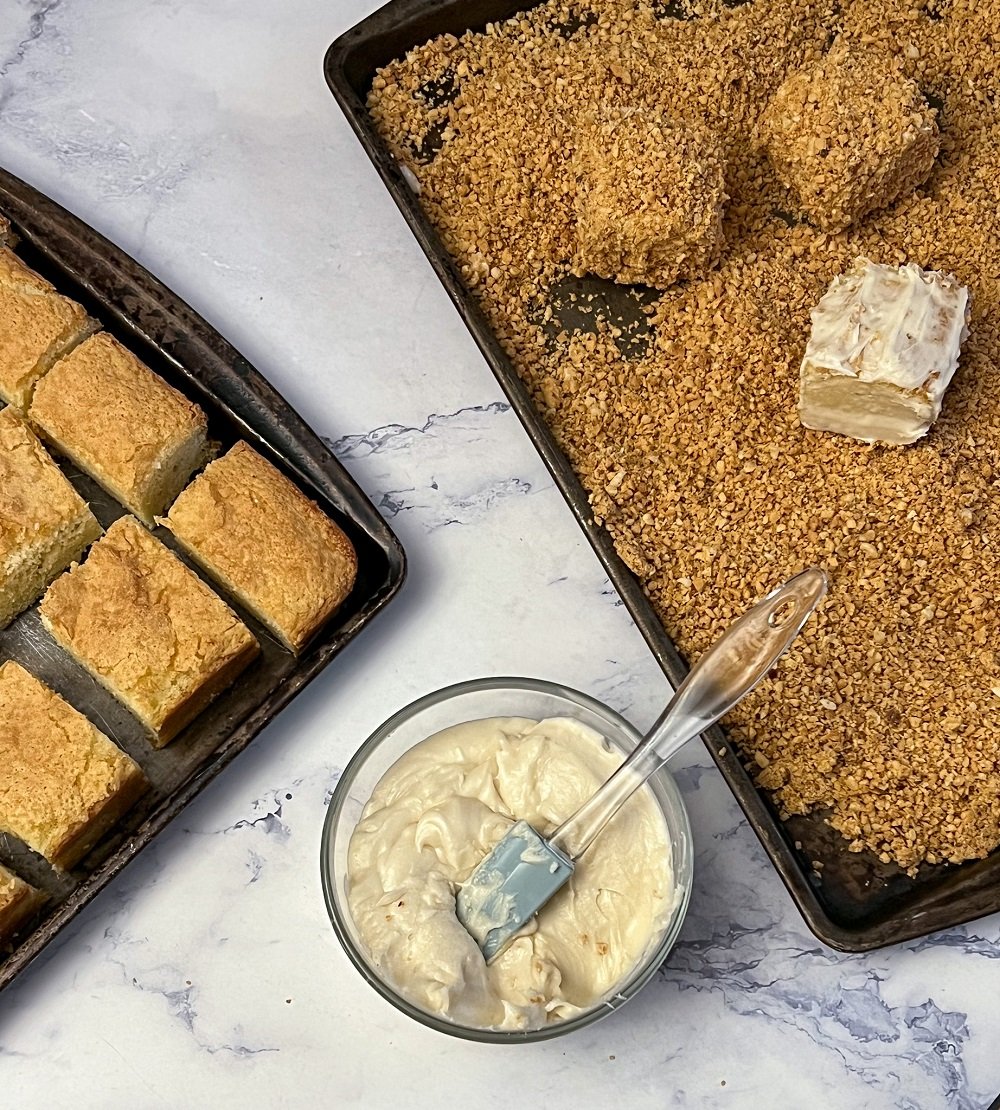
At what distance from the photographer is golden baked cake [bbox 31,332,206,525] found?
6.85ft

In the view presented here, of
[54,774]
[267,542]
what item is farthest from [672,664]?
[54,774]

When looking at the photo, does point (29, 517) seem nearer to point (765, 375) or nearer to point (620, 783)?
point (620, 783)

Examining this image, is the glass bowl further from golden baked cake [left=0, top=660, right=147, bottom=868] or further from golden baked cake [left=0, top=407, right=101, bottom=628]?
golden baked cake [left=0, top=407, right=101, bottom=628]

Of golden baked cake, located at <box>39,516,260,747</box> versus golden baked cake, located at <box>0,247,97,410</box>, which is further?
golden baked cake, located at <box>0,247,97,410</box>

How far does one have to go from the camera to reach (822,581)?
188 centimetres

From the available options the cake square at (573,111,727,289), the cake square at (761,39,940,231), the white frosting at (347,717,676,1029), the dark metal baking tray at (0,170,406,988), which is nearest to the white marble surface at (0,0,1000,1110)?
the dark metal baking tray at (0,170,406,988)

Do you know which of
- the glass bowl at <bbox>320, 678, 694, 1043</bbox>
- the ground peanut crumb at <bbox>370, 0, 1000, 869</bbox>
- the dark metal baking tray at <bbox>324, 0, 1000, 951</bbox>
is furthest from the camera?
the ground peanut crumb at <bbox>370, 0, 1000, 869</bbox>

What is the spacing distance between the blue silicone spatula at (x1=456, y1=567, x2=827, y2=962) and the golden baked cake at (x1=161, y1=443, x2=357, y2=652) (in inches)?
19.4

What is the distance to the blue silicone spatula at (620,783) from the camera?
6.02ft

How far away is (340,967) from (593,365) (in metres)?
1.08

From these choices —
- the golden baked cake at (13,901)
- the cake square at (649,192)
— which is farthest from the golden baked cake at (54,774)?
the cake square at (649,192)

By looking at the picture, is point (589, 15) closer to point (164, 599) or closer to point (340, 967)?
point (164, 599)

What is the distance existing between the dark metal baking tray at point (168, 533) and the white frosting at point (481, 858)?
0.26m

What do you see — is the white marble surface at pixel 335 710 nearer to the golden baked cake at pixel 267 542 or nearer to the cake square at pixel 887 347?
the golden baked cake at pixel 267 542
